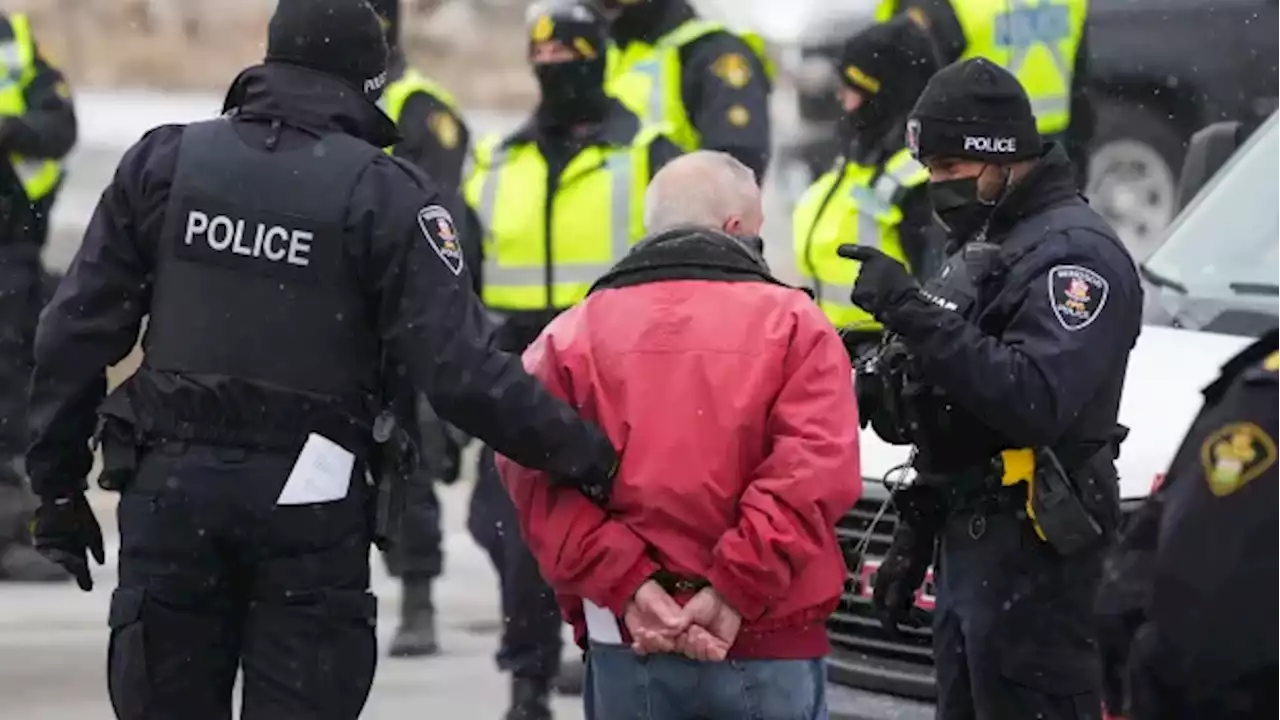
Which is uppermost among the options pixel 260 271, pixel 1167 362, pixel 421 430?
pixel 260 271

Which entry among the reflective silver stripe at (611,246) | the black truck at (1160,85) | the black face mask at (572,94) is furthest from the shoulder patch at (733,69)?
the black truck at (1160,85)

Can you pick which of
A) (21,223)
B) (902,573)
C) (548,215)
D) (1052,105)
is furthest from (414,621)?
(902,573)

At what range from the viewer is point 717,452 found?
4363mm

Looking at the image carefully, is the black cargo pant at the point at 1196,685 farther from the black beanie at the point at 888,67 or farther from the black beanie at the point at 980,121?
the black beanie at the point at 888,67

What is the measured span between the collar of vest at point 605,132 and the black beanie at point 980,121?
2219 mm

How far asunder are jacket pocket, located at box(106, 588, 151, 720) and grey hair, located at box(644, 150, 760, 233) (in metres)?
1.23

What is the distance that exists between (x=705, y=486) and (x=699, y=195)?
23.1 inches

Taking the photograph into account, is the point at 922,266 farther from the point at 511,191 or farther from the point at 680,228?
the point at 680,228

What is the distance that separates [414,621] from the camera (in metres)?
8.18

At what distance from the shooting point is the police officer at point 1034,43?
8352mm

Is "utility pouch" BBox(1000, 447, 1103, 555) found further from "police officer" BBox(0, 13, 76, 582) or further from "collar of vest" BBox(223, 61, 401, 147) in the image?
"police officer" BBox(0, 13, 76, 582)

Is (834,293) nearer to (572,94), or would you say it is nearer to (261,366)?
(572,94)

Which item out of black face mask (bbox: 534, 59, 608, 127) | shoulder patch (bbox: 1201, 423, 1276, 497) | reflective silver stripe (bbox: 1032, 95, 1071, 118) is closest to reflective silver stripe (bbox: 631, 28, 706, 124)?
black face mask (bbox: 534, 59, 608, 127)

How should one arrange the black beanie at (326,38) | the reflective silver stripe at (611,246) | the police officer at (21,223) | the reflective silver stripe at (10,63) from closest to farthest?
the black beanie at (326,38), the reflective silver stripe at (611,246), the police officer at (21,223), the reflective silver stripe at (10,63)
